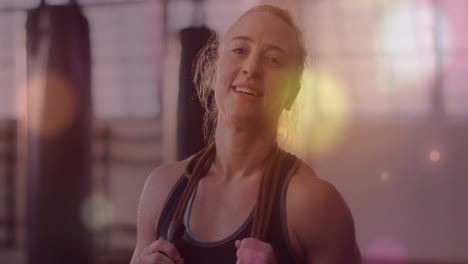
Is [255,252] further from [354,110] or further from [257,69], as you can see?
[354,110]

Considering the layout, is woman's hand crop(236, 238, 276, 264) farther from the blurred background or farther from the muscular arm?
the blurred background

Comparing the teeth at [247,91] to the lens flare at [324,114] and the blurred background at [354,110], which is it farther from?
the lens flare at [324,114]

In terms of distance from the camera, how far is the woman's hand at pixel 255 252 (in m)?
0.43

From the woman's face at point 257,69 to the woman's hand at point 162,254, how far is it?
0.14 meters

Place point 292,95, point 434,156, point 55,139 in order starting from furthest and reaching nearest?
point 434,156
point 55,139
point 292,95

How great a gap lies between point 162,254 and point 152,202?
0.11 m

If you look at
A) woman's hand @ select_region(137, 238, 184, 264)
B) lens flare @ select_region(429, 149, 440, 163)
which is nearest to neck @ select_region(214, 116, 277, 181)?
woman's hand @ select_region(137, 238, 184, 264)

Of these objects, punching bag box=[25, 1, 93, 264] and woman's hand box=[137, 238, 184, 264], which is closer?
woman's hand box=[137, 238, 184, 264]

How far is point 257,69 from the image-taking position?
49 cm

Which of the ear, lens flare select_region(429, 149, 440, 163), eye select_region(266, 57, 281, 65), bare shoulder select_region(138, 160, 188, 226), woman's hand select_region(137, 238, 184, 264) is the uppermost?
eye select_region(266, 57, 281, 65)

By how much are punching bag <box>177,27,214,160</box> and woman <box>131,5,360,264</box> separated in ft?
0.86

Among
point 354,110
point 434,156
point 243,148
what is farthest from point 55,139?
point 434,156

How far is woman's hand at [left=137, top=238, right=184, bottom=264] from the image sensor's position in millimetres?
470

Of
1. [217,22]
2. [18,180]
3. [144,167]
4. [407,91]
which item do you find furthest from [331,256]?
[18,180]
